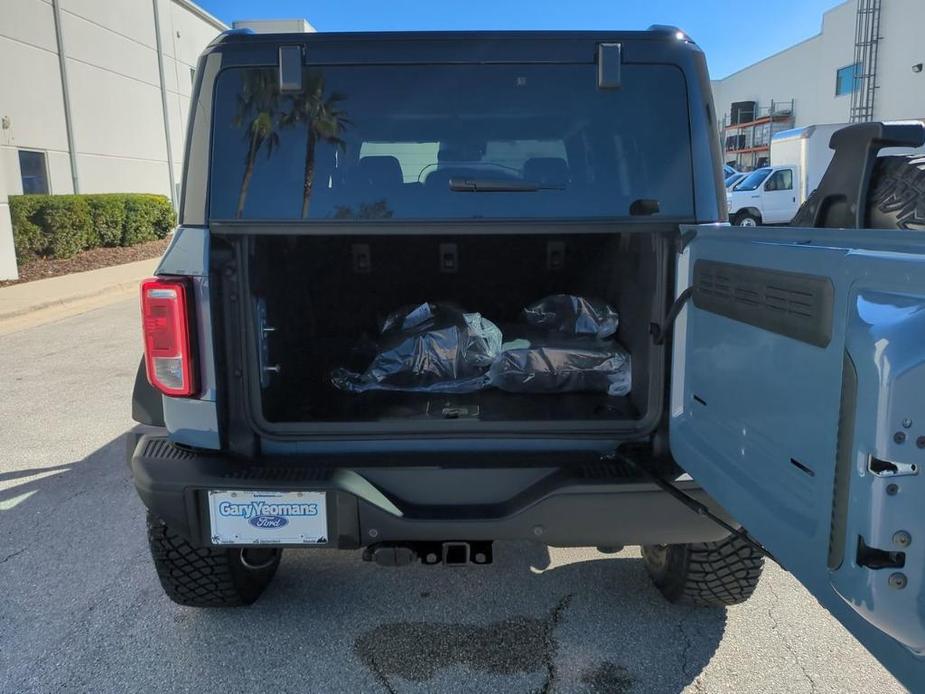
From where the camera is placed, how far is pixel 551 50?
7.43 ft

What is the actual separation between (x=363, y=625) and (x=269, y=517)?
78 cm

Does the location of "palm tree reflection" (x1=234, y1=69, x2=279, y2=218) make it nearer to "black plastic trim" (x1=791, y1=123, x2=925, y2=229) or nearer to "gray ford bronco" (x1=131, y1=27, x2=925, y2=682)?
"gray ford bronco" (x1=131, y1=27, x2=925, y2=682)

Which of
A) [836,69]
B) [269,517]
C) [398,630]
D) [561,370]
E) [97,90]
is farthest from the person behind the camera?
[836,69]

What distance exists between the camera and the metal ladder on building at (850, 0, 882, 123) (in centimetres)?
3297

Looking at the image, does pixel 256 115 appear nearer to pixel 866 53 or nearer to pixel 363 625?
pixel 363 625

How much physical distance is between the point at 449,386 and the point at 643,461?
1133mm

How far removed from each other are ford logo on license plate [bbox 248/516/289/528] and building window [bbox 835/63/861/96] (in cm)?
3878

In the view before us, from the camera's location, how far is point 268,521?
2277mm

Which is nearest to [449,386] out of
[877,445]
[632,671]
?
[632,671]

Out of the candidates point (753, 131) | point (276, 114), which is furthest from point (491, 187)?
point (753, 131)

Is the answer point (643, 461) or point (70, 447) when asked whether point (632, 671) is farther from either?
point (70, 447)

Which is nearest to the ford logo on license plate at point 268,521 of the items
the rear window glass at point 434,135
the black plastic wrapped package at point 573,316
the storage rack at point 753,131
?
the rear window glass at point 434,135

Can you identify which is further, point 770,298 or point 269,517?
point 269,517

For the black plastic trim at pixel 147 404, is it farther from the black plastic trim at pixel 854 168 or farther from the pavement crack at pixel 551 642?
the black plastic trim at pixel 854 168
